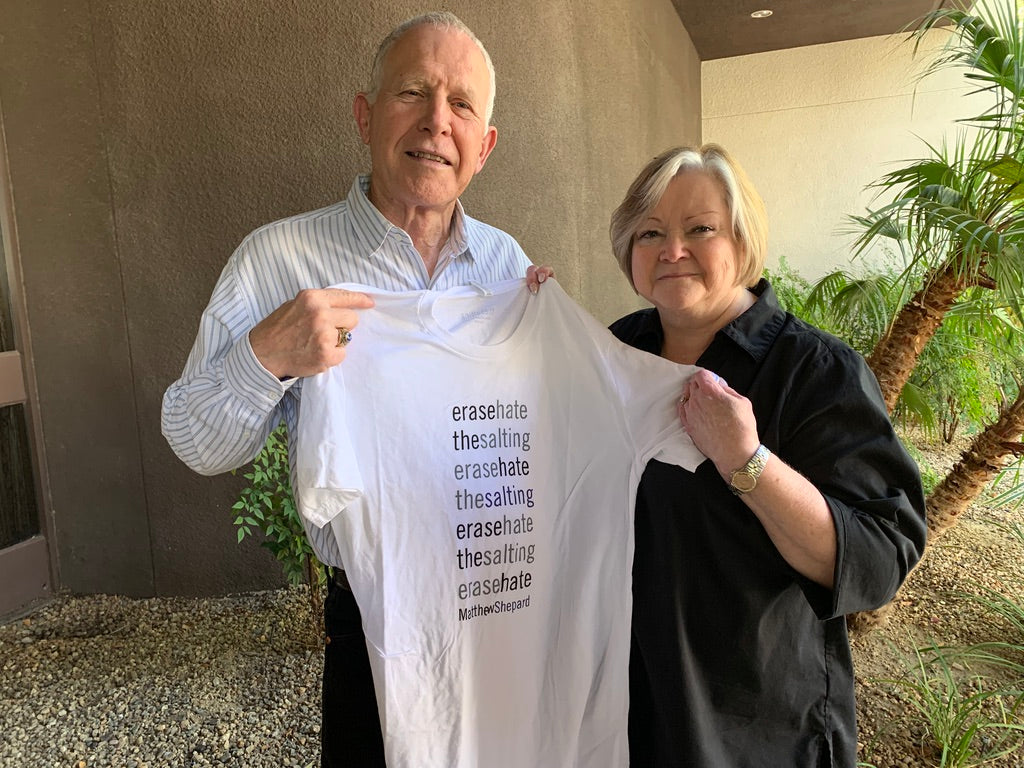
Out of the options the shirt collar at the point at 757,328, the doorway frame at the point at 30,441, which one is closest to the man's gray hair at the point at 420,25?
the shirt collar at the point at 757,328

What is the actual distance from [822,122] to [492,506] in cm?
994

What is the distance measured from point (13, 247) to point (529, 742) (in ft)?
11.4

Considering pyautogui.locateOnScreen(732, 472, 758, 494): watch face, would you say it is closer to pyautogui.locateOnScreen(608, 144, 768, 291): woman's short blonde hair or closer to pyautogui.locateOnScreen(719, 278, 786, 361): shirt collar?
pyautogui.locateOnScreen(719, 278, 786, 361): shirt collar

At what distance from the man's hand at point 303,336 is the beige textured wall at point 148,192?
7.34 feet

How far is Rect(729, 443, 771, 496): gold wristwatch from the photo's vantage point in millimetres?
1067

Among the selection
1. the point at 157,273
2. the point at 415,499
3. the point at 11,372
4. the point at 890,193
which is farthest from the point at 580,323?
the point at 890,193

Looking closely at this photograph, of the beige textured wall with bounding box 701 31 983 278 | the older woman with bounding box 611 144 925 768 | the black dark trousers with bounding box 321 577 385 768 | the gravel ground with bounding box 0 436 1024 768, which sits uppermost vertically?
the beige textured wall with bounding box 701 31 983 278

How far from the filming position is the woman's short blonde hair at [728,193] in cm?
130

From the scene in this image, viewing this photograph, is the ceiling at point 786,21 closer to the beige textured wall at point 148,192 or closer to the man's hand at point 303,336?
the beige textured wall at point 148,192

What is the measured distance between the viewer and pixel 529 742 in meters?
1.28

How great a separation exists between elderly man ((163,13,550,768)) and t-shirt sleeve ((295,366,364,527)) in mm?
199

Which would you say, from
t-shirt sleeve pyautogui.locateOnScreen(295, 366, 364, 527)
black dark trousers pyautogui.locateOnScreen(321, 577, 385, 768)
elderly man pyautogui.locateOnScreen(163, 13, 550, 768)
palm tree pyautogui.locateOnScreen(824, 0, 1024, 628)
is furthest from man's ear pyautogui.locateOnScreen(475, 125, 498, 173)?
palm tree pyautogui.locateOnScreen(824, 0, 1024, 628)

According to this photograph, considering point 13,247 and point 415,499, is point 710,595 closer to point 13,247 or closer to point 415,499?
point 415,499

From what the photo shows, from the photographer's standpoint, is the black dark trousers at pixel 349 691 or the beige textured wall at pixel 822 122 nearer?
the black dark trousers at pixel 349 691
